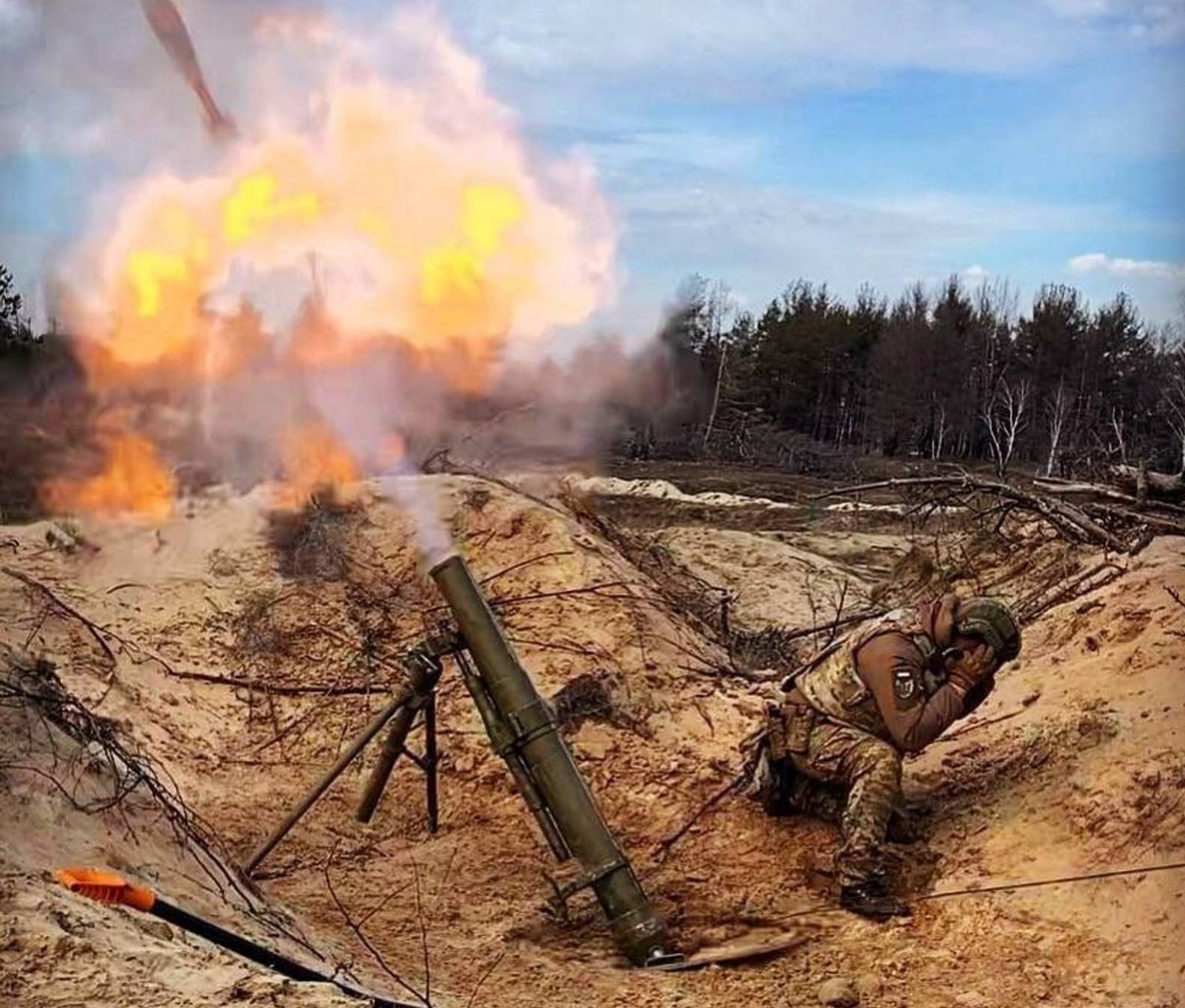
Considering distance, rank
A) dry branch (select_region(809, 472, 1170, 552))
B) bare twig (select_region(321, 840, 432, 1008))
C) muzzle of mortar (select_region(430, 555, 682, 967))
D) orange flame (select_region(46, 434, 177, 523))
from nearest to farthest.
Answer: bare twig (select_region(321, 840, 432, 1008)) < muzzle of mortar (select_region(430, 555, 682, 967)) < dry branch (select_region(809, 472, 1170, 552)) < orange flame (select_region(46, 434, 177, 523))

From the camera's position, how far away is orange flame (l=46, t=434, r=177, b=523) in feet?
41.0

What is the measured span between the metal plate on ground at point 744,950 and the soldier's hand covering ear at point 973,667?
1405 millimetres

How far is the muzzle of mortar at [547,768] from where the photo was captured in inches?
253

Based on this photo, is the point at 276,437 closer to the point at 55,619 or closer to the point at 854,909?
the point at 55,619

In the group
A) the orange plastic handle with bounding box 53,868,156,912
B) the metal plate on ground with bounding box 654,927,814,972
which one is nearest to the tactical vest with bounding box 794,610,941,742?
the metal plate on ground with bounding box 654,927,814,972

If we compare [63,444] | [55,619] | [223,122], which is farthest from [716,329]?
[55,619]

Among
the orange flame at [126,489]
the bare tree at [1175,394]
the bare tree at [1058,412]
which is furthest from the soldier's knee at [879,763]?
the bare tree at [1058,412]

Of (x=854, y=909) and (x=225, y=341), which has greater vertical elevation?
(x=225, y=341)

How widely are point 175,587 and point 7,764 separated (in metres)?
5.09

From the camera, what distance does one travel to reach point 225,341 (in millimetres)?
13836

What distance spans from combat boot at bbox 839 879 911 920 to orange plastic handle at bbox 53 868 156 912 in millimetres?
3152

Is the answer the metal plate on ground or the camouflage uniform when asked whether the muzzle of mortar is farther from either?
the camouflage uniform

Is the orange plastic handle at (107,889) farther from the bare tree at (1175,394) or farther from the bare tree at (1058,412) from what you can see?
the bare tree at (1058,412)

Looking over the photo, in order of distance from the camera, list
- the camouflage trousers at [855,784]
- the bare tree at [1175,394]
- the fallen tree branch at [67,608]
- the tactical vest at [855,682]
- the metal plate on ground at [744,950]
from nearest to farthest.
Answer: the metal plate on ground at [744,950], the camouflage trousers at [855,784], the tactical vest at [855,682], the fallen tree branch at [67,608], the bare tree at [1175,394]
